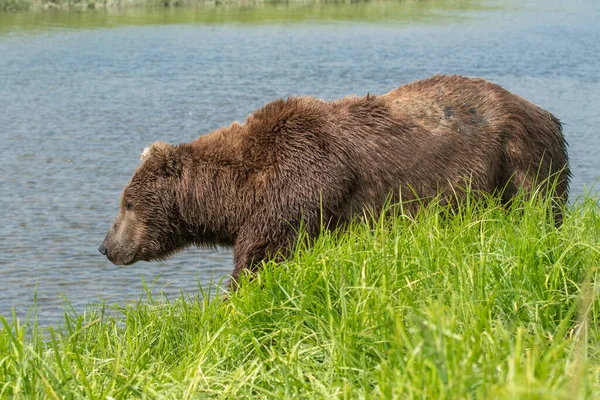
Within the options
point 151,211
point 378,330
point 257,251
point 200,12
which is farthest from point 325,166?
point 200,12

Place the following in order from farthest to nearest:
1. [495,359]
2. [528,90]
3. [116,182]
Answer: [528,90] < [116,182] < [495,359]

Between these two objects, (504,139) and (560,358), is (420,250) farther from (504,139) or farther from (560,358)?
(504,139)

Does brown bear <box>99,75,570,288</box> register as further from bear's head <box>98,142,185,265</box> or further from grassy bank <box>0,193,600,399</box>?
grassy bank <box>0,193,600,399</box>

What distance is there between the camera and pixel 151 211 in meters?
6.51

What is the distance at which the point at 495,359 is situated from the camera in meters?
3.15

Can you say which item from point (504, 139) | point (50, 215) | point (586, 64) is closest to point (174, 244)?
point (504, 139)

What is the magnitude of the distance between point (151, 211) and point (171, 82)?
14.2 meters

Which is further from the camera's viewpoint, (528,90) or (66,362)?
(528,90)

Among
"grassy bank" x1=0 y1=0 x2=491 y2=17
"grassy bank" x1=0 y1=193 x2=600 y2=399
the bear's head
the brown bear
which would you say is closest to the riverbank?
"grassy bank" x1=0 y1=0 x2=491 y2=17

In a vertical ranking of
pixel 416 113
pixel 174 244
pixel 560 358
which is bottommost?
pixel 174 244

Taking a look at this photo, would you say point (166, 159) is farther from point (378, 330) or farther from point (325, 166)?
point (378, 330)

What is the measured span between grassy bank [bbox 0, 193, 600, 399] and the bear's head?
3.08ft

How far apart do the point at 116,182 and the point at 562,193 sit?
22.4 feet

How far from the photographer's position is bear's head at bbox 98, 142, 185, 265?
6461mm
